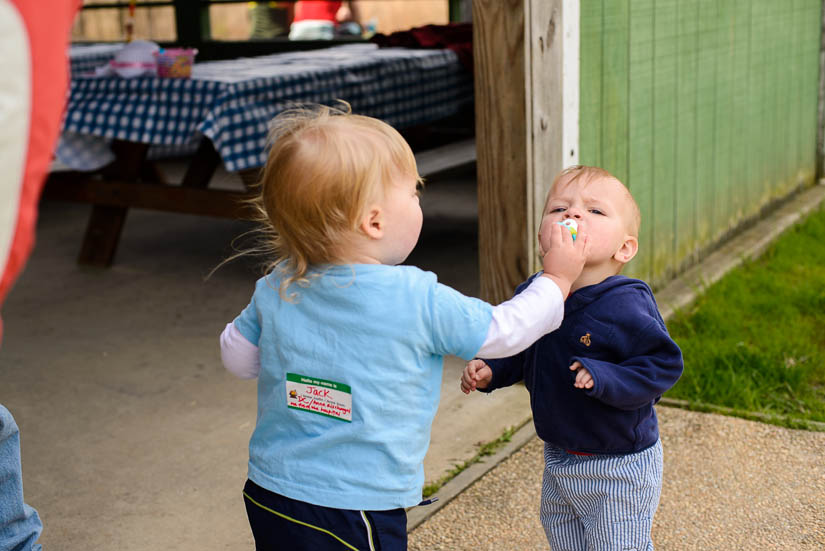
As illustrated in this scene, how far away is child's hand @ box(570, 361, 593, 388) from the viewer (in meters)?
1.75

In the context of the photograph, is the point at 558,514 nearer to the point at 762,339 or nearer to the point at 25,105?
the point at 25,105

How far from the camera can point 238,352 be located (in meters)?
1.78

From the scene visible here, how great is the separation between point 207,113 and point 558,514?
10.4 ft

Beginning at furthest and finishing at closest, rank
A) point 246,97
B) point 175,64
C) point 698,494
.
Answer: point 175,64 → point 246,97 → point 698,494

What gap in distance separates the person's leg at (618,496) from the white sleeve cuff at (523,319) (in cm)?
36

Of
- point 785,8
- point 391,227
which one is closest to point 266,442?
point 391,227

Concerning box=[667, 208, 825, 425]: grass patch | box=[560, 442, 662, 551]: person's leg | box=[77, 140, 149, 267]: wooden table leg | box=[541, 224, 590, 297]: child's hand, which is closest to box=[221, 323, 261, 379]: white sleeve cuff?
box=[541, 224, 590, 297]: child's hand

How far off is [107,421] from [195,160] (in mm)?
2257

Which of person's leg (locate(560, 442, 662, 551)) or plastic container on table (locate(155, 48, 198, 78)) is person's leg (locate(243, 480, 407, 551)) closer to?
person's leg (locate(560, 442, 662, 551))

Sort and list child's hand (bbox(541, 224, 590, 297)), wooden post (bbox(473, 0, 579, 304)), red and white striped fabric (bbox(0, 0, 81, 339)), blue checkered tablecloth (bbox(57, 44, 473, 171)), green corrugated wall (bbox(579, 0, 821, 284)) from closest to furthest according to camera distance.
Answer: red and white striped fabric (bbox(0, 0, 81, 339)) < child's hand (bbox(541, 224, 590, 297)) < wooden post (bbox(473, 0, 579, 304)) < green corrugated wall (bbox(579, 0, 821, 284)) < blue checkered tablecloth (bbox(57, 44, 473, 171))

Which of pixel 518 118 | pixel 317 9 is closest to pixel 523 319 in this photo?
pixel 518 118

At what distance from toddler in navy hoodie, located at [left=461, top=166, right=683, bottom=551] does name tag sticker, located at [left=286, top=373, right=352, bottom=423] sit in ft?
1.33

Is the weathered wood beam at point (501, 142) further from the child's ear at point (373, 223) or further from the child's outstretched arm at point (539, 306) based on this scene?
the child's ear at point (373, 223)

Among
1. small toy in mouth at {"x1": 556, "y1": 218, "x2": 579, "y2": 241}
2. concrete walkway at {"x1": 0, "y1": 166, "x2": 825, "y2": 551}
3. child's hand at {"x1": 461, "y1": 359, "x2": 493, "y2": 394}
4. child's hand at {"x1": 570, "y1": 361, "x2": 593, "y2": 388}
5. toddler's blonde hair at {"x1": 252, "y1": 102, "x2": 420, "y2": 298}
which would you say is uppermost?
toddler's blonde hair at {"x1": 252, "y1": 102, "x2": 420, "y2": 298}
